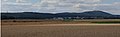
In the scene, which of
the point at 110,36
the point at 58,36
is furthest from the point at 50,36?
the point at 110,36

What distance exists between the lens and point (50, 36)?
22328 mm

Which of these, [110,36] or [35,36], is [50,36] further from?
[110,36]

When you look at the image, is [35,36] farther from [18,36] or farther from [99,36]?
[99,36]

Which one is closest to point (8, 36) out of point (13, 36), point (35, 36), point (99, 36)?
point (13, 36)

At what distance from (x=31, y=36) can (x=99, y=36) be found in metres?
4.49

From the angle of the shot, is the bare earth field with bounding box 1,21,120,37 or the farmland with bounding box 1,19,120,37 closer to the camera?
the bare earth field with bounding box 1,21,120,37

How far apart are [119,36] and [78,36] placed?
2.70m

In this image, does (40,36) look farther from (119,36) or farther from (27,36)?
(119,36)

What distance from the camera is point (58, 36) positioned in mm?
22266

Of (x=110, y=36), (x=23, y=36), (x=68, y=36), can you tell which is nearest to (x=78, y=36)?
(x=68, y=36)

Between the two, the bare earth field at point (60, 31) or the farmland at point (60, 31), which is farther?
the farmland at point (60, 31)

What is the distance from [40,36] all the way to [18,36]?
1.45m

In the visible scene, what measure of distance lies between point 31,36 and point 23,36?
61 cm

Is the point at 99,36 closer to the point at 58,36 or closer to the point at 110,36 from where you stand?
the point at 110,36
